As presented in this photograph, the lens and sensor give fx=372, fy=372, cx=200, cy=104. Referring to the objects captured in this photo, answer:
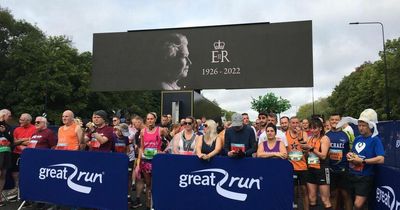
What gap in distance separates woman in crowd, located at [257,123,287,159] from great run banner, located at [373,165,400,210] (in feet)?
4.27

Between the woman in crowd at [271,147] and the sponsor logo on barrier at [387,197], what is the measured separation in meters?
1.34

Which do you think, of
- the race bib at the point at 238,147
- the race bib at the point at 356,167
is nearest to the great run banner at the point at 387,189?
the race bib at the point at 356,167

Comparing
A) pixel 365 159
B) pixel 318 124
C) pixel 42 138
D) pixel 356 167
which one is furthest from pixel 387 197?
pixel 42 138

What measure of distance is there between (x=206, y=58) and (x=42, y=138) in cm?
1195

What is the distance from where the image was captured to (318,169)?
5.96 metres

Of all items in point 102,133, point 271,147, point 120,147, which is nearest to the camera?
point 271,147

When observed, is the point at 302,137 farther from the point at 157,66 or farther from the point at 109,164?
the point at 157,66

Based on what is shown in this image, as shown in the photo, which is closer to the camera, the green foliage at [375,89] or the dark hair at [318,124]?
the dark hair at [318,124]

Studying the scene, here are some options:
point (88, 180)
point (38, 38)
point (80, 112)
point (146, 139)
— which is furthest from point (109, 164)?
point (38, 38)

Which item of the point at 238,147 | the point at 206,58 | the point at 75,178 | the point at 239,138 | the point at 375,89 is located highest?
the point at 375,89

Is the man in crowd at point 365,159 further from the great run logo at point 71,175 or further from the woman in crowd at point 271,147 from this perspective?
the great run logo at point 71,175

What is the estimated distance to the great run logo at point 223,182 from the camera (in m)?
5.15

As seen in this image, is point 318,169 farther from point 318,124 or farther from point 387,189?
point 387,189

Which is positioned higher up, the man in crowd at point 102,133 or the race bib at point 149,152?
the man in crowd at point 102,133
